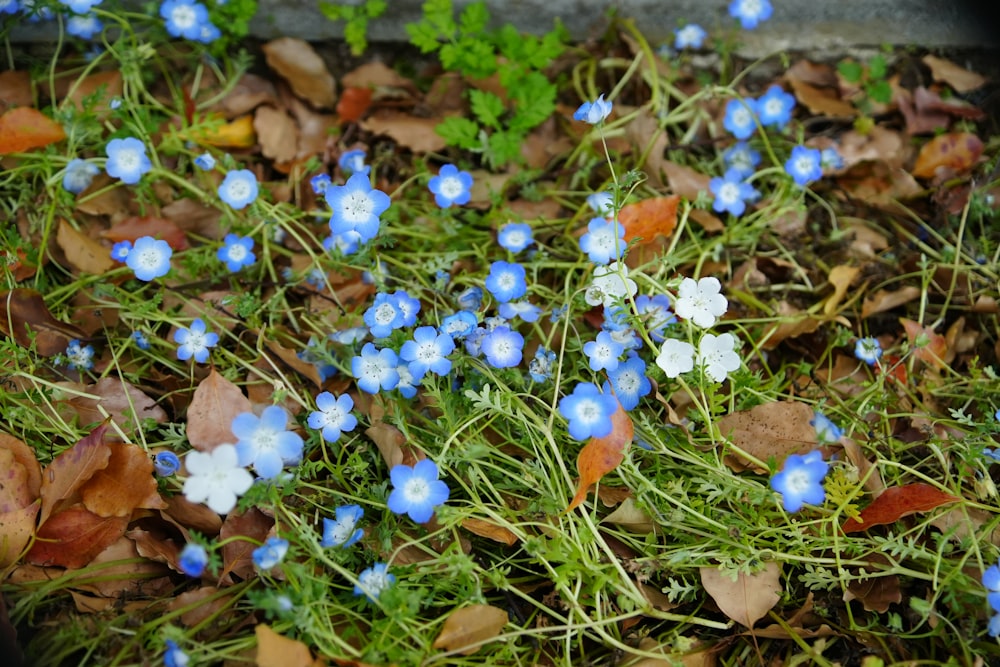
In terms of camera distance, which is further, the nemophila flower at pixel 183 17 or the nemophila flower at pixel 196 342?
the nemophila flower at pixel 183 17

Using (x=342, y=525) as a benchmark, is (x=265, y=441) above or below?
above

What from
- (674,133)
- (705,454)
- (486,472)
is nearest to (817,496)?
(705,454)

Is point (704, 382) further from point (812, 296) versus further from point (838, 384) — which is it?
point (812, 296)

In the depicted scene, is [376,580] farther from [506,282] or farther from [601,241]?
[601,241]

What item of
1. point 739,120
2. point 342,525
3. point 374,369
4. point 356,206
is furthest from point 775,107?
point 342,525

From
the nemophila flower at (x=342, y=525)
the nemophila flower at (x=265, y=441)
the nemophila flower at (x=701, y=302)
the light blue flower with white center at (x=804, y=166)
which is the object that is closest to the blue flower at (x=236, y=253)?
the nemophila flower at (x=265, y=441)

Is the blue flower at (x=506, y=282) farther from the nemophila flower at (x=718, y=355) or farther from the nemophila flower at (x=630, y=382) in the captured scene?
the nemophila flower at (x=718, y=355)

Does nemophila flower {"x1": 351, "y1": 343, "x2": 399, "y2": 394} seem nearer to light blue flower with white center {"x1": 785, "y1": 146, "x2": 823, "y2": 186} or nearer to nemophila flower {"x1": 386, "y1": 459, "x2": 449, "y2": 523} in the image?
nemophila flower {"x1": 386, "y1": 459, "x2": 449, "y2": 523}

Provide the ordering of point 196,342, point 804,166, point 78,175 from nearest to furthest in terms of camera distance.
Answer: point 196,342 → point 78,175 → point 804,166
